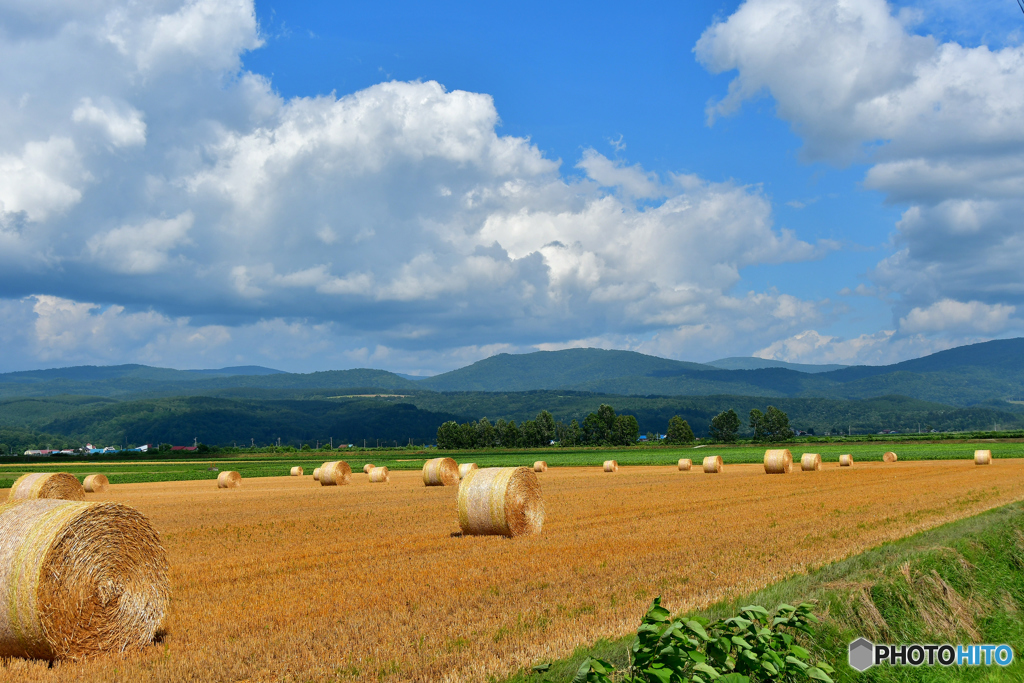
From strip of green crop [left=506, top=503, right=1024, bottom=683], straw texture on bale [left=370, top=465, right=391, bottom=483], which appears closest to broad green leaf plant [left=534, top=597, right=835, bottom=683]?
strip of green crop [left=506, top=503, right=1024, bottom=683]

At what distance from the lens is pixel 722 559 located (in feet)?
47.2

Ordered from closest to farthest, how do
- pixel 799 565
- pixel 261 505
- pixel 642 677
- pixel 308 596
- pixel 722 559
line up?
1. pixel 642 677
2. pixel 308 596
3. pixel 799 565
4. pixel 722 559
5. pixel 261 505

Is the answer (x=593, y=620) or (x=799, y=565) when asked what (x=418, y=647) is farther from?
(x=799, y=565)

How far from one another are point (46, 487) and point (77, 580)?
23.1m

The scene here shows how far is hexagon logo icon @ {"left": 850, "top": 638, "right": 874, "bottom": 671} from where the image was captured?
8.51 meters

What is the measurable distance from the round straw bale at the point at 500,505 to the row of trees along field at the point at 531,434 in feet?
420

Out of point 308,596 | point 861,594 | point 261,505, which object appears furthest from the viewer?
point 261,505

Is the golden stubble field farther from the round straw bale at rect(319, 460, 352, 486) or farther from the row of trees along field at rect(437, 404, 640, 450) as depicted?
the row of trees along field at rect(437, 404, 640, 450)

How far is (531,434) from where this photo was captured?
499ft

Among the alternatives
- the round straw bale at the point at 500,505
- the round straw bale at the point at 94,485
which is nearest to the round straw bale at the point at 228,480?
the round straw bale at the point at 94,485

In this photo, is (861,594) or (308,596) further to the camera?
(308,596)

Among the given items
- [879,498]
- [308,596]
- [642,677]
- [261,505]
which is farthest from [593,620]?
[261,505]

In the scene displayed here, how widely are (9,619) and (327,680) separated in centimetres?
453

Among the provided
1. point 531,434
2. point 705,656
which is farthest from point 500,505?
point 531,434
